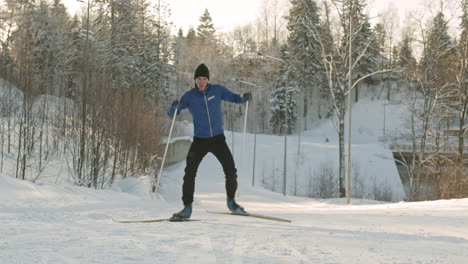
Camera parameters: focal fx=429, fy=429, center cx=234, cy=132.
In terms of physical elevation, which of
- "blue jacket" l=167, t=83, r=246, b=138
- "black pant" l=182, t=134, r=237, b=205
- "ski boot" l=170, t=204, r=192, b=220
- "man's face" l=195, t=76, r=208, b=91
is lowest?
"ski boot" l=170, t=204, r=192, b=220

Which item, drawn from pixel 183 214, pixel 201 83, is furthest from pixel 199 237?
pixel 201 83

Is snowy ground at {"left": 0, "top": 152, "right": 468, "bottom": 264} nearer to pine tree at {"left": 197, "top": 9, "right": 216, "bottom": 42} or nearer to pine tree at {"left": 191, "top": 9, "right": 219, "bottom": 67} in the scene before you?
pine tree at {"left": 191, "top": 9, "right": 219, "bottom": 67}

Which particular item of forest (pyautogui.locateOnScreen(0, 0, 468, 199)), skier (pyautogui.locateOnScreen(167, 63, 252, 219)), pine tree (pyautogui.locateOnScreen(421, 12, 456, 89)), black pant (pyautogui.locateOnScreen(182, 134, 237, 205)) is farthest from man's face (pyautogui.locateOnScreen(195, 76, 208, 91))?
pine tree (pyautogui.locateOnScreen(421, 12, 456, 89))

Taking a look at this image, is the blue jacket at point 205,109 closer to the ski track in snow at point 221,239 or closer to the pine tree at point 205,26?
the ski track in snow at point 221,239

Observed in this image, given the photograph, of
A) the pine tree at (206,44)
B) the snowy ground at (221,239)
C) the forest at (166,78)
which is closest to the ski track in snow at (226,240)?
the snowy ground at (221,239)

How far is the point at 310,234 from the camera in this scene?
4.85 metres

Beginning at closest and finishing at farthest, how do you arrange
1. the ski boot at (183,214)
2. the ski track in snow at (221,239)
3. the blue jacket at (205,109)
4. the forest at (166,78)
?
the ski track in snow at (221,239) → the ski boot at (183,214) → the blue jacket at (205,109) → the forest at (166,78)

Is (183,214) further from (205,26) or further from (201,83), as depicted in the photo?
(205,26)

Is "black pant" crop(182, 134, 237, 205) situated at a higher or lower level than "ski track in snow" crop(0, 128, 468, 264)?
higher

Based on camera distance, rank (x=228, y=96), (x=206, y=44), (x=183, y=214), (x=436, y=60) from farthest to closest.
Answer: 1. (x=206, y=44)
2. (x=436, y=60)
3. (x=228, y=96)
4. (x=183, y=214)

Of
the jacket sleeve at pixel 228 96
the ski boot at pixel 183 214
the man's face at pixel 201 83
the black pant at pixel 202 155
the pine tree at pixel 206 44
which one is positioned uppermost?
the pine tree at pixel 206 44

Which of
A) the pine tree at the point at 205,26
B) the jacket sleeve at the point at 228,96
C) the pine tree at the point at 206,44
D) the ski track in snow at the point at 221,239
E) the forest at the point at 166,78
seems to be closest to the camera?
the ski track in snow at the point at 221,239

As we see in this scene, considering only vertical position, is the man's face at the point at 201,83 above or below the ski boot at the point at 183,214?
above

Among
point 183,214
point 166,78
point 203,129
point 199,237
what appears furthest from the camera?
point 166,78
